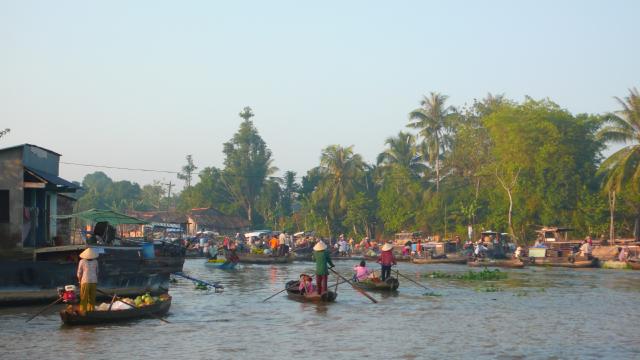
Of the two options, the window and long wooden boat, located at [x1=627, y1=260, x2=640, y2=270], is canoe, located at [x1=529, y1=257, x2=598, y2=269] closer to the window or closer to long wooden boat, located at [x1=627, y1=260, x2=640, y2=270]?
long wooden boat, located at [x1=627, y1=260, x2=640, y2=270]

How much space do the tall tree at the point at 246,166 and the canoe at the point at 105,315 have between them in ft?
247

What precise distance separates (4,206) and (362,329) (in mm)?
11623

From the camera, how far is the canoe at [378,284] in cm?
2752

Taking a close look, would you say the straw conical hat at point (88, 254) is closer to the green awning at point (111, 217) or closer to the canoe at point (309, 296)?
the canoe at point (309, 296)

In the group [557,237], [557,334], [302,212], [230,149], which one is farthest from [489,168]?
[557,334]

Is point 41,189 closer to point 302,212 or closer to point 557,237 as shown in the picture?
point 557,237

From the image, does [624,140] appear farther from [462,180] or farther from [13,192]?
[13,192]

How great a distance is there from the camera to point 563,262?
46.7m

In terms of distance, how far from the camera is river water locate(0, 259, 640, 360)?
601 inches

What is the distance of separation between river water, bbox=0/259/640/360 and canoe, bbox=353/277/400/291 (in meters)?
0.61

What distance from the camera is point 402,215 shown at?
72.3 metres

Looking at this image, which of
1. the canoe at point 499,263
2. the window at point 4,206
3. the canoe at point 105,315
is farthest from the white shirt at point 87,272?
the canoe at point 499,263

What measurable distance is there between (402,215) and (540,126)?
653 inches

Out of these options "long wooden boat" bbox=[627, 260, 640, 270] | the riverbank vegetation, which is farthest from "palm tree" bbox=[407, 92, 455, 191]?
"long wooden boat" bbox=[627, 260, 640, 270]
